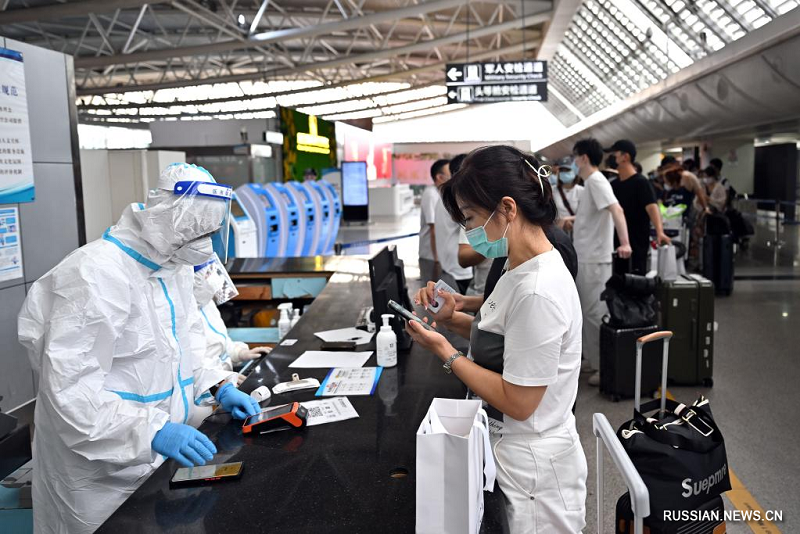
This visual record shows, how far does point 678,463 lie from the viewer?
1896 mm

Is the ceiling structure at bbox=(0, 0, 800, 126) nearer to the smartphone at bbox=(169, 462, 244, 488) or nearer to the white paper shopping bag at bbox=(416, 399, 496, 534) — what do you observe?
the white paper shopping bag at bbox=(416, 399, 496, 534)

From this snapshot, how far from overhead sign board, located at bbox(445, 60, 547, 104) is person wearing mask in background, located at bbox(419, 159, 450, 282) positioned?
4682mm

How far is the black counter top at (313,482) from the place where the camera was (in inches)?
56.0

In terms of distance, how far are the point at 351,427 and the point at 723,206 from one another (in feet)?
30.1

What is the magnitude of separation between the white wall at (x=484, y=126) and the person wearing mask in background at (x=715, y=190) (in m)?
22.4

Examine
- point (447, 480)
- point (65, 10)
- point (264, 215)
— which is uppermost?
point (65, 10)

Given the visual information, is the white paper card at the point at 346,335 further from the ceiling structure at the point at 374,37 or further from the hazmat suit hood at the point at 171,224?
the ceiling structure at the point at 374,37

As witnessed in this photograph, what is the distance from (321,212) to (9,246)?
6.84 metres

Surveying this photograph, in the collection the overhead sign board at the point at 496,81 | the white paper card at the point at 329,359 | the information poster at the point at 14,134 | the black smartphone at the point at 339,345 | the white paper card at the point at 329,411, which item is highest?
the overhead sign board at the point at 496,81

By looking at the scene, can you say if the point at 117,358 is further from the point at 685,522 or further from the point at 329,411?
the point at 685,522

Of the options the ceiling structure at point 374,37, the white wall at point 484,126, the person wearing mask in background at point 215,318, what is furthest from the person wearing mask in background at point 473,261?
the white wall at point 484,126

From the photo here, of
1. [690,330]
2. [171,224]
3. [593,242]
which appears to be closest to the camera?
[171,224]

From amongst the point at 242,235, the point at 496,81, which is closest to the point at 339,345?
the point at 242,235

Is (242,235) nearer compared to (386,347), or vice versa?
(386,347)
